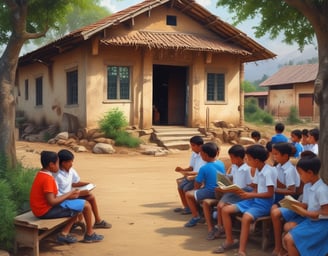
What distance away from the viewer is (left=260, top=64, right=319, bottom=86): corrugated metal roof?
31.6 metres

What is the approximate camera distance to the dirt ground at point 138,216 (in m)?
4.86

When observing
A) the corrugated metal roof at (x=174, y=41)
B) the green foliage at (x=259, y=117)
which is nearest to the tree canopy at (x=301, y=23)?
the corrugated metal roof at (x=174, y=41)

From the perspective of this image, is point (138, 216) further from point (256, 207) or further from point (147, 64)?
point (147, 64)

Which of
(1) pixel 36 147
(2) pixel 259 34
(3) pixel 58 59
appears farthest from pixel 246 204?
(3) pixel 58 59

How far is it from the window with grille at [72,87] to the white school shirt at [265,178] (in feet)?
41.7

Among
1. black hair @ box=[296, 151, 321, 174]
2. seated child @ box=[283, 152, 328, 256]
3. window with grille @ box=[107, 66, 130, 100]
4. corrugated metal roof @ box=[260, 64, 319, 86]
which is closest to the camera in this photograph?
seated child @ box=[283, 152, 328, 256]

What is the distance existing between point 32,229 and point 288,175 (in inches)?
113

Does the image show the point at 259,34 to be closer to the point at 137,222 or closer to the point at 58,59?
the point at 137,222

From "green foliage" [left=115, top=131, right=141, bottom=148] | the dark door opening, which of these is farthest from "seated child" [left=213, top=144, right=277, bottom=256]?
the dark door opening

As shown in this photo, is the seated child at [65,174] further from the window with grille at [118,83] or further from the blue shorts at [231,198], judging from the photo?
the window with grille at [118,83]

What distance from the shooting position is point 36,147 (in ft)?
47.5

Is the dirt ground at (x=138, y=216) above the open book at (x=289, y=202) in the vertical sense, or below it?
below

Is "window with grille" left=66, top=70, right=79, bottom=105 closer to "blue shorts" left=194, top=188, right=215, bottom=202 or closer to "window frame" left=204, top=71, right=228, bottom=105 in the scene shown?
"window frame" left=204, top=71, right=228, bottom=105

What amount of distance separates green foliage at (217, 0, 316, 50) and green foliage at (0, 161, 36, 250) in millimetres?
5065
